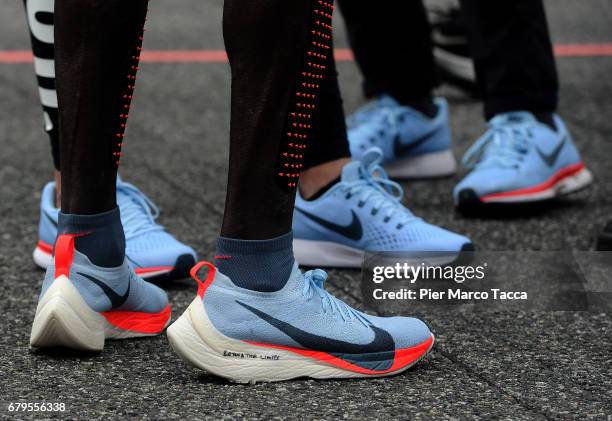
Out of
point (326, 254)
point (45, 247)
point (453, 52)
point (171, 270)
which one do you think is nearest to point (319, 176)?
point (326, 254)

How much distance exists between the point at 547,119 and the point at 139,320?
1.33 meters

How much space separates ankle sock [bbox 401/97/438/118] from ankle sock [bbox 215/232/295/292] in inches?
52.2

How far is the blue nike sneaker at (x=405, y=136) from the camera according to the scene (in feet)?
8.63

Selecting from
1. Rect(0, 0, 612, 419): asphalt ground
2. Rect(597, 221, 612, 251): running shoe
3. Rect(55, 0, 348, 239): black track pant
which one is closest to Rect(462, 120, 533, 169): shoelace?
Rect(0, 0, 612, 419): asphalt ground

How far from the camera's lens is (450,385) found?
149 cm

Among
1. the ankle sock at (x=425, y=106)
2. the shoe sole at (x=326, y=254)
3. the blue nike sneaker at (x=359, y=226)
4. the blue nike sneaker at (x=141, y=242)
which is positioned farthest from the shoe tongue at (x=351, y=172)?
the ankle sock at (x=425, y=106)

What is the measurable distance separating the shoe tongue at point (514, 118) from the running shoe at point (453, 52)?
1153mm

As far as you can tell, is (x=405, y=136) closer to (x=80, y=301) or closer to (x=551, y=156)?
(x=551, y=156)

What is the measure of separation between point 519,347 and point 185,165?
1.47 metres

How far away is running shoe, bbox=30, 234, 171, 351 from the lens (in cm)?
147

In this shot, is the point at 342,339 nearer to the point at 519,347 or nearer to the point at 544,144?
the point at 519,347

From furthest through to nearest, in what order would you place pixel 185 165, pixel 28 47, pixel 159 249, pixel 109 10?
pixel 28 47 < pixel 185 165 < pixel 159 249 < pixel 109 10

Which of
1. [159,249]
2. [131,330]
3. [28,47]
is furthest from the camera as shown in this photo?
[28,47]

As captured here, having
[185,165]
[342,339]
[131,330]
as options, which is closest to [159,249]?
[131,330]
